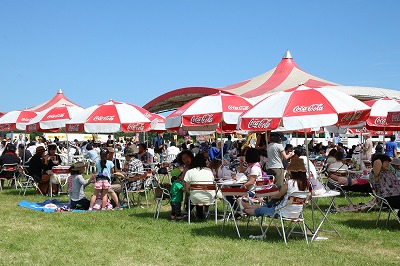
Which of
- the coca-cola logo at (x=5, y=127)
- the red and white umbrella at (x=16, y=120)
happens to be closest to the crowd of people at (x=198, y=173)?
the red and white umbrella at (x=16, y=120)

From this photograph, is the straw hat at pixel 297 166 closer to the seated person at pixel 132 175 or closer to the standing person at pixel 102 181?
the seated person at pixel 132 175

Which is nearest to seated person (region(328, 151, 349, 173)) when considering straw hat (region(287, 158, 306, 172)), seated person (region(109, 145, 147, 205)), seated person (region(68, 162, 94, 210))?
seated person (region(109, 145, 147, 205))

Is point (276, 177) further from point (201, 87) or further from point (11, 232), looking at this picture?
point (201, 87)

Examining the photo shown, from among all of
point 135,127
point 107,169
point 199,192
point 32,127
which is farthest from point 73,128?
point 199,192

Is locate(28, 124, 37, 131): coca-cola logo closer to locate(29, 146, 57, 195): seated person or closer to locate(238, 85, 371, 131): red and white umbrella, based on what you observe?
locate(29, 146, 57, 195): seated person

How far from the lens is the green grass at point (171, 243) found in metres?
6.43

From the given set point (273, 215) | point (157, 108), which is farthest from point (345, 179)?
point (157, 108)

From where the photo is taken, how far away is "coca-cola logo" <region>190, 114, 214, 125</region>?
1038cm

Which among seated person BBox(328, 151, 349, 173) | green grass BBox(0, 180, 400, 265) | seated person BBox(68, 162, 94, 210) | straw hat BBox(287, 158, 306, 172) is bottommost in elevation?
green grass BBox(0, 180, 400, 265)

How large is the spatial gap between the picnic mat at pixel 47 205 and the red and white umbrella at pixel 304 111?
4479mm

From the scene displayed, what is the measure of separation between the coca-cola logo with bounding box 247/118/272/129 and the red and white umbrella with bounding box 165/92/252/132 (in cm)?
193

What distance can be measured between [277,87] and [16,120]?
15260 millimetres

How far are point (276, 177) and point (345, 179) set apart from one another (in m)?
1.34

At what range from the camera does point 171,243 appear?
7.41 meters
